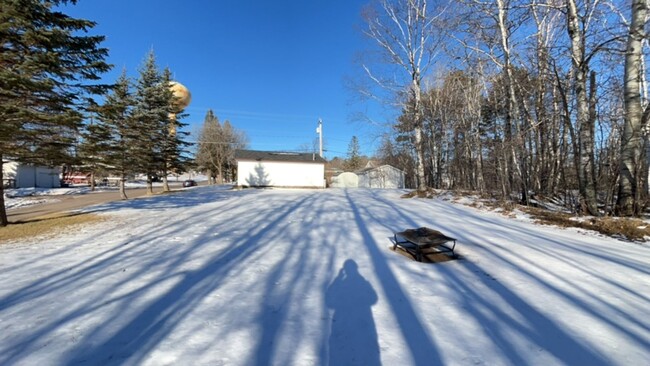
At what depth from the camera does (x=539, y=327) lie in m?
2.54

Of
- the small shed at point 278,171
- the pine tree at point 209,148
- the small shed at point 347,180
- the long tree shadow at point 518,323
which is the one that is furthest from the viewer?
the pine tree at point 209,148

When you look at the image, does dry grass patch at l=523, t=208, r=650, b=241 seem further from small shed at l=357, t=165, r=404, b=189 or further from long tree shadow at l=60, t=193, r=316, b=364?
small shed at l=357, t=165, r=404, b=189

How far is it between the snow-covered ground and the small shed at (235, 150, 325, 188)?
20017mm

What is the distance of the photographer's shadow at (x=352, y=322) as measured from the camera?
2.20 metres

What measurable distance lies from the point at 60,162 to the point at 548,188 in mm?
16556

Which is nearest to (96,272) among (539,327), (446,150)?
(539,327)

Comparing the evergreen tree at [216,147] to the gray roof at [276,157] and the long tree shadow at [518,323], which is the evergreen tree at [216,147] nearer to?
the gray roof at [276,157]

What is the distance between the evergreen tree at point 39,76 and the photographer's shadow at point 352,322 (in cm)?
829

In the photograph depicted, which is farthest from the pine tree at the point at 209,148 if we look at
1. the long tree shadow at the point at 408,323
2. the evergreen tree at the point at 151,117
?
the long tree shadow at the point at 408,323

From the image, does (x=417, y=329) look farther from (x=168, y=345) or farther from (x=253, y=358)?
Result: (x=168, y=345)

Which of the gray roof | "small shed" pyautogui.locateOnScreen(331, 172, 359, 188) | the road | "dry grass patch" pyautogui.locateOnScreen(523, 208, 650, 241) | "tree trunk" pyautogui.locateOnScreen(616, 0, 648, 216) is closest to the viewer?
"dry grass patch" pyautogui.locateOnScreen(523, 208, 650, 241)

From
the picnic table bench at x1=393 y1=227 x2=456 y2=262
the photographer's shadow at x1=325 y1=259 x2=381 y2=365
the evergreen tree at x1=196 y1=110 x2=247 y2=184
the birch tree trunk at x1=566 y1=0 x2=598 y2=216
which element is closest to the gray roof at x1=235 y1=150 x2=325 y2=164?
the evergreen tree at x1=196 y1=110 x2=247 y2=184

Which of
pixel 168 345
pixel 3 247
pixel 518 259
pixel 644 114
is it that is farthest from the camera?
pixel 644 114

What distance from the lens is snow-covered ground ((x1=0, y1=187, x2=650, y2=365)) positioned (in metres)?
2.23
